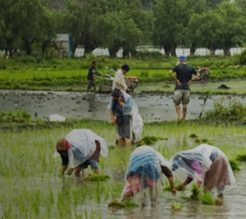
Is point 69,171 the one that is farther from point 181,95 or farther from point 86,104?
point 86,104

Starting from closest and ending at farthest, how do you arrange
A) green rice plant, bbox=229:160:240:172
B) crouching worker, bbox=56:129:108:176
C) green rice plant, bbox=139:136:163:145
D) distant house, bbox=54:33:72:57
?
crouching worker, bbox=56:129:108:176
green rice plant, bbox=229:160:240:172
green rice plant, bbox=139:136:163:145
distant house, bbox=54:33:72:57

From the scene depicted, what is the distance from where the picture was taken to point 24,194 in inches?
450

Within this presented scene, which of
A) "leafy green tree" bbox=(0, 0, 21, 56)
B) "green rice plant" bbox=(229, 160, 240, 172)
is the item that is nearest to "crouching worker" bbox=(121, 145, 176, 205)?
"green rice plant" bbox=(229, 160, 240, 172)

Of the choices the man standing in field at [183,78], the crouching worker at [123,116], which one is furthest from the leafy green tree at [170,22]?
the crouching worker at [123,116]

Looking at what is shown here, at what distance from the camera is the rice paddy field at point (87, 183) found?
33.5ft

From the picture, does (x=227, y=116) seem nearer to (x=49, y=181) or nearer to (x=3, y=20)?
(x=49, y=181)

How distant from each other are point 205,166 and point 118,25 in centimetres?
7438

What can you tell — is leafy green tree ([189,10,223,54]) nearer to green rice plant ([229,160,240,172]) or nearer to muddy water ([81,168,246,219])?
green rice plant ([229,160,240,172])

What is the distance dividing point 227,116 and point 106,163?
8.53 metres

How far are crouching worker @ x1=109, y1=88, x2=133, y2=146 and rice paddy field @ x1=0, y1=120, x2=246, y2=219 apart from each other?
32cm

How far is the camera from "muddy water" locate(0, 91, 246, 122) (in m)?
25.5

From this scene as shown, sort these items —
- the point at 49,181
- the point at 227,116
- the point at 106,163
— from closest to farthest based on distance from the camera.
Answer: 1. the point at 49,181
2. the point at 106,163
3. the point at 227,116

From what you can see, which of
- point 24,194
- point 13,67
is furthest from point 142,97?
point 13,67

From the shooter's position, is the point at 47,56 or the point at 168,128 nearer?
the point at 168,128
